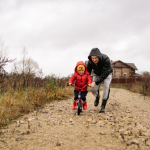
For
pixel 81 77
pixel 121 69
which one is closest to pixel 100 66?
pixel 81 77

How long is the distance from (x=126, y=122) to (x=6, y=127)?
105 inches

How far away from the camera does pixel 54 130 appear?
3.17m

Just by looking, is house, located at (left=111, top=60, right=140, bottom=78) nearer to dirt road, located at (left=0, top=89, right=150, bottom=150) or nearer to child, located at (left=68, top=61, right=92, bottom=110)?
child, located at (left=68, top=61, right=92, bottom=110)

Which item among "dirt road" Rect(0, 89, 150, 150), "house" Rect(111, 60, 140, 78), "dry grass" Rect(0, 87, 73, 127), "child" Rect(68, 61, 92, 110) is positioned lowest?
"dirt road" Rect(0, 89, 150, 150)

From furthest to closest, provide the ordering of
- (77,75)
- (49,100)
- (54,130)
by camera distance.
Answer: (49,100), (77,75), (54,130)

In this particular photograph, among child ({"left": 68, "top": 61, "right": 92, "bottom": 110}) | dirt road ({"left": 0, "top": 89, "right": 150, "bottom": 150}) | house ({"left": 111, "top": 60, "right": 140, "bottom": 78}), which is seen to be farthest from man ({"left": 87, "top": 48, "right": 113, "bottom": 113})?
house ({"left": 111, "top": 60, "right": 140, "bottom": 78})

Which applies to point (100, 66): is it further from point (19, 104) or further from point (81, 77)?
point (19, 104)

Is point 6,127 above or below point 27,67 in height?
below

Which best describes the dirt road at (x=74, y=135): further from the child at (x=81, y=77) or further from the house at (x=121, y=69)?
the house at (x=121, y=69)

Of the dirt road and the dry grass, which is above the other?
the dry grass

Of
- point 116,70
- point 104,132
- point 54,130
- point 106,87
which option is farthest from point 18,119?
point 116,70

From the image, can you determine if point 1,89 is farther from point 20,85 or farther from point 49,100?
point 49,100

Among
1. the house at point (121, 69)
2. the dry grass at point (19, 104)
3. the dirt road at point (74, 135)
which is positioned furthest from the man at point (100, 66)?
the house at point (121, 69)

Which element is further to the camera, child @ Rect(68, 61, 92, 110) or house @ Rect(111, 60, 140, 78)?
house @ Rect(111, 60, 140, 78)
